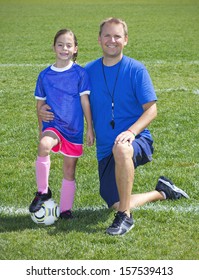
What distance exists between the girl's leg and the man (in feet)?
0.87

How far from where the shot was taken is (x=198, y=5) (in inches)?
1316

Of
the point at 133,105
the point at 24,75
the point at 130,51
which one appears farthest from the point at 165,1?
the point at 133,105

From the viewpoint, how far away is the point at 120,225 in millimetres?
5309

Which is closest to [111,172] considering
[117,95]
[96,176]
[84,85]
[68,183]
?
[68,183]

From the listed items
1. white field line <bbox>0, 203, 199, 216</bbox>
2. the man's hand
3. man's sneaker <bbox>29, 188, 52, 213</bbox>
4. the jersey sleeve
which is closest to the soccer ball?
man's sneaker <bbox>29, 188, 52, 213</bbox>

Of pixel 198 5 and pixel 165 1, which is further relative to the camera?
pixel 165 1

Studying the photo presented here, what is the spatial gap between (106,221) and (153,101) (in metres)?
1.00

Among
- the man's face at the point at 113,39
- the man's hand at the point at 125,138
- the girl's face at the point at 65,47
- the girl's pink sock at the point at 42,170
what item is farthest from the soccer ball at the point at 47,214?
the man's face at the point at 113,39

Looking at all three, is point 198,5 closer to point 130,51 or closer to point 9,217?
point 130,51

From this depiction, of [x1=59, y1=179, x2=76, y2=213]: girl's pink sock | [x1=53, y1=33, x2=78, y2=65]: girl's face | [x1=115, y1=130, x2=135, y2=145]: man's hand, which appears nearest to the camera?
[x1=115, y1=130, x2=135, y2=145]: man's hand

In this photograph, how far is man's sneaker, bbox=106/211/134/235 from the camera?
5285 mm

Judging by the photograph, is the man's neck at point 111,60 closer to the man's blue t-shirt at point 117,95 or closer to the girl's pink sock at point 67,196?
the man's blue t-shirt at point 117,95

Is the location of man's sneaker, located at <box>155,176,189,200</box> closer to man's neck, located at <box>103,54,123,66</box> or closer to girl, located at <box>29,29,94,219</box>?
girl, located at <box>29,29,94,219</box>

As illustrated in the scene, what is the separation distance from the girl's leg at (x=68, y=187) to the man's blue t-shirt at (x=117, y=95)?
12.8 inches
